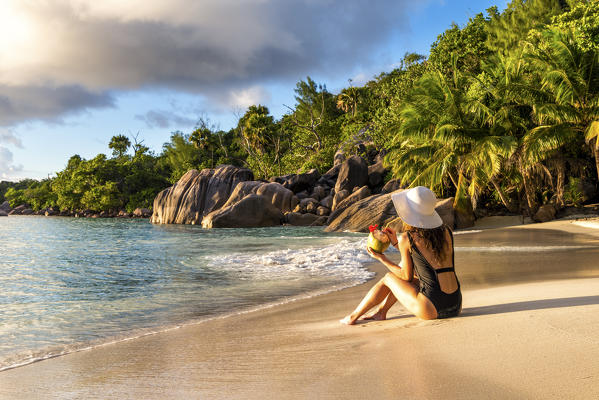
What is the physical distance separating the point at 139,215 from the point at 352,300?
48.5 metres

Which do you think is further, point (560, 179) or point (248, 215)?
point (248, 215)

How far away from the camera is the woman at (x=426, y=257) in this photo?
3.86 m

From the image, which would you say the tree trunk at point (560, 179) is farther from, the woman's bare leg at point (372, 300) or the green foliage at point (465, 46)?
the woman's bare leg at point (372, 300)

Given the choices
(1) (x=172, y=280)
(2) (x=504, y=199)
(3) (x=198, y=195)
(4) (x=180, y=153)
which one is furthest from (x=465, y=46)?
(4) (x=180, y=153)

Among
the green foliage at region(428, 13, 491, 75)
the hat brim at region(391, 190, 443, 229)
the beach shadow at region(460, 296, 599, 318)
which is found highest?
the green foliage at region(428, 13, 491, 75)

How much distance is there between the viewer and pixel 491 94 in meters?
19.3

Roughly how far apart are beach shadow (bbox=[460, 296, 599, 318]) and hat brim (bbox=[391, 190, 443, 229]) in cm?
95

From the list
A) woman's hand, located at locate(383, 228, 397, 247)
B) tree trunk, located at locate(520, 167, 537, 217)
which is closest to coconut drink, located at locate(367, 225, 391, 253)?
woman's hand, located at locate(383, 228, 397, 247)

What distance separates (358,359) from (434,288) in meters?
1.19

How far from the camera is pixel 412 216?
3.89 meters

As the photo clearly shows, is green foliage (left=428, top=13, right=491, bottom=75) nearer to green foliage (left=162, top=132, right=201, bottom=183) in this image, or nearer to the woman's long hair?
the woman's long hair

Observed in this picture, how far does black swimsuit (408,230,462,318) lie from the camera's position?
3.88 m

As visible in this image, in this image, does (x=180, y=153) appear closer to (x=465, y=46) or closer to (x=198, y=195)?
(x=198, y=195)

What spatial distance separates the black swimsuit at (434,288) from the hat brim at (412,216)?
0.45 ft
